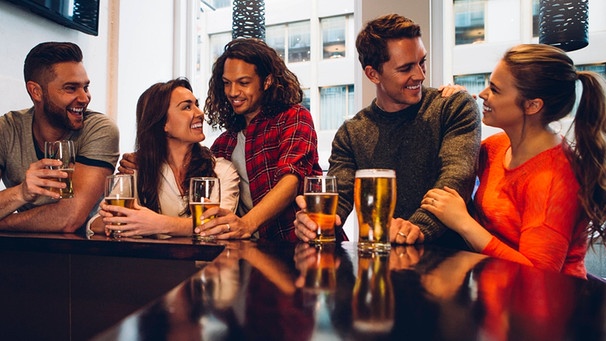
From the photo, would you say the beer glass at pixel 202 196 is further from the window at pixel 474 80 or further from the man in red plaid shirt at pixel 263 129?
the window at pixel 474 80

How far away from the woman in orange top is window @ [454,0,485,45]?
1.87 meters

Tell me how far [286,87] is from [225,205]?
58cm

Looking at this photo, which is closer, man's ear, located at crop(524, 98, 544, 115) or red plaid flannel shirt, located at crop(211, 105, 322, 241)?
man's ear, located at crop(524, 98, 544, 115)

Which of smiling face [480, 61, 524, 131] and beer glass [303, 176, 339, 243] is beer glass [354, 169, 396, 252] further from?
smiling face [480, 61, 524, 131]

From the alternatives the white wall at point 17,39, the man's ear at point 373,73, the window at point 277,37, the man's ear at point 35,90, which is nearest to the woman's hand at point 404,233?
the man's ear at point 373,73

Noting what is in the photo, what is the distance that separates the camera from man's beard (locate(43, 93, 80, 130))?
221 cm

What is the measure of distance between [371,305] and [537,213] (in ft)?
3.27

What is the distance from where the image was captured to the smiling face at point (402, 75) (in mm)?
1936

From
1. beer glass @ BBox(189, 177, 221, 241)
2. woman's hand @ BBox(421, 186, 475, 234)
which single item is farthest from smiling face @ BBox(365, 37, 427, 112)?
beer glass @ BBox(189, 177, 221, 241)

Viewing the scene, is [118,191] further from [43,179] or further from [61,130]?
[61,130]

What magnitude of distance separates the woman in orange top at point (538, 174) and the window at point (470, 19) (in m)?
1.87

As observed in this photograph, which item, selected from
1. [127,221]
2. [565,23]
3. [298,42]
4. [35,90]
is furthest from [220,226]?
[298,42]

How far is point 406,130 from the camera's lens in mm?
1953

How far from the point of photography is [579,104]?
1.50 m
